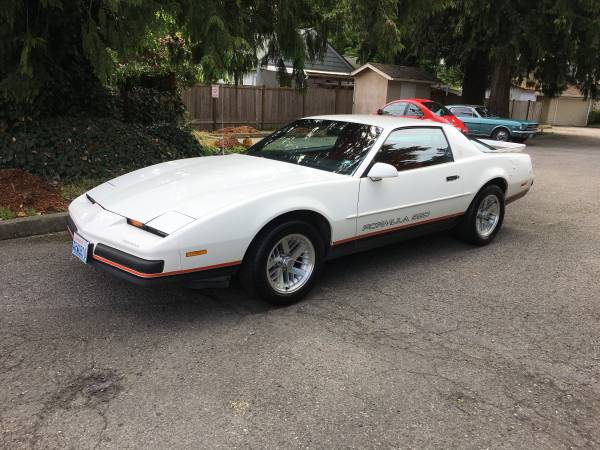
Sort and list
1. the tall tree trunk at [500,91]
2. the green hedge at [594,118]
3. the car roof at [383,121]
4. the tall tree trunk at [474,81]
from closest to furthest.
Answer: the car roof at [383,121]
the tall tree trunk at [500,91]
the tall tree trunk at [474,81]
the green hedge at [594,118]

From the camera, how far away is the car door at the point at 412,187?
453 centimetres

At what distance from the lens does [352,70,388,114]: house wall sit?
84.3 feet

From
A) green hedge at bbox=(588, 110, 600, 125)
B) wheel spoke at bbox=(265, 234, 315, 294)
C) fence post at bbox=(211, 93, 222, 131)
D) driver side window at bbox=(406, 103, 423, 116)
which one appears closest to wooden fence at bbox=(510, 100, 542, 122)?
green hedge at bbox=(588, 110, 600, 125)

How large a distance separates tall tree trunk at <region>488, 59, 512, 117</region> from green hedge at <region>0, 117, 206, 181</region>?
17487 mm

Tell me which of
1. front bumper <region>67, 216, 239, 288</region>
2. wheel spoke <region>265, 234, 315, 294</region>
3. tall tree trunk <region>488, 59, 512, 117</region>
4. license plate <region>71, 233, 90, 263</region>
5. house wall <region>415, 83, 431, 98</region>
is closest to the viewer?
front bumper <region>67, 216, 239, 288</region>

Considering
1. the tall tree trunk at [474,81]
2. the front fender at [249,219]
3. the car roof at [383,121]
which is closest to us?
the front fender at [249,219]

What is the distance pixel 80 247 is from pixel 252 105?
59.6 feet

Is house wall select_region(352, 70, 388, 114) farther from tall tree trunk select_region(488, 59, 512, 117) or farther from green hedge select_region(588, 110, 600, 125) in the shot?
green hedge select_region(588, 110, 600, 125)

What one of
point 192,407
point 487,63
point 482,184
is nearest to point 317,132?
point 482,184

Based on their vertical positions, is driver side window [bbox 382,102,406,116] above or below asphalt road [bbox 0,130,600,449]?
above

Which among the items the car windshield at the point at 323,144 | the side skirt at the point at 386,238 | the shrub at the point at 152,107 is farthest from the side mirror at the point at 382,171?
the shrub at the point at 152,107

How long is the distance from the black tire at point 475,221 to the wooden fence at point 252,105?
43.6 feet

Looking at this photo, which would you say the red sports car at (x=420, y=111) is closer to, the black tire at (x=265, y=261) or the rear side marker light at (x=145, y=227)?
the black tire at (x=265, y=261)

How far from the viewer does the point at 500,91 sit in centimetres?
2239
